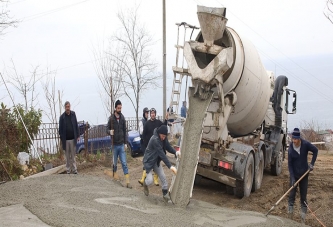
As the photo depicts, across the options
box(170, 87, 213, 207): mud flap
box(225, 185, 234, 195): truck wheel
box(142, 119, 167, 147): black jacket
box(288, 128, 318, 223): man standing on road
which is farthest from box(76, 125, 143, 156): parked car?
box(288, 128, 318, 223): man standing on road

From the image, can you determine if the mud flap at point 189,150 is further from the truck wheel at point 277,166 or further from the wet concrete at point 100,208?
the truck wheel at point 277,166

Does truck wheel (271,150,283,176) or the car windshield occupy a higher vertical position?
the car windshield

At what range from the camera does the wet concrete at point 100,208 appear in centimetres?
597

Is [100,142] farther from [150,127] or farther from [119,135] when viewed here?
[119,135]

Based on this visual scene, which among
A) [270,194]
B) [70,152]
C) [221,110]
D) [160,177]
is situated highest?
[221,110]

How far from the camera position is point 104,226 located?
5.67m

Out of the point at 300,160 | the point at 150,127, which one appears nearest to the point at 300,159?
the point at 300,160

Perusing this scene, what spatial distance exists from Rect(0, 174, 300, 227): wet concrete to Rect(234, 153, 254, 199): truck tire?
153 cm

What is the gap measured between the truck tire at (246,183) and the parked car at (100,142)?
20.1 feet

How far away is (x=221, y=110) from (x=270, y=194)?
9.20 ft

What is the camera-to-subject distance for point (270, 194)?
33.2 feet

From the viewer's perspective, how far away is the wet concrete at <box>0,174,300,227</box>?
597 cm

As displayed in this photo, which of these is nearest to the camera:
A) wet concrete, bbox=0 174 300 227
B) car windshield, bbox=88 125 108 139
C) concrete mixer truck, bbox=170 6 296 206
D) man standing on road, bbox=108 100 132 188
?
wet concrete, bbox=0 174 300 227

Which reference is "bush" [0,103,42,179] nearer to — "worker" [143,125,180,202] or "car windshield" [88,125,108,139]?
"car windshield" [88,125,108,139]
